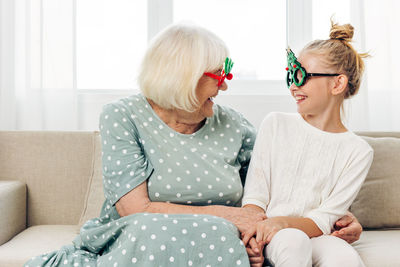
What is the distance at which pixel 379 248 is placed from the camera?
189 centimetres

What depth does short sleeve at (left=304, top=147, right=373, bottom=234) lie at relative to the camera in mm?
1718

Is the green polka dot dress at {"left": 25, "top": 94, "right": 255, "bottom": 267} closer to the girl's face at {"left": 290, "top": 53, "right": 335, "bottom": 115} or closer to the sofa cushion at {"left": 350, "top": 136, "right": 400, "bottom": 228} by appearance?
the girl's face at {"left": 290, "top": 53, "right": 335, "bottom": 115}

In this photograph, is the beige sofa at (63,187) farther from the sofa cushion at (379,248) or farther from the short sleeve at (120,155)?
the short sleeve at (120,155)

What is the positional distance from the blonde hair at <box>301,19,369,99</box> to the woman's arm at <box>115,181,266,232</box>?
2.05ft

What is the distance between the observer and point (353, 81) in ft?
6.26

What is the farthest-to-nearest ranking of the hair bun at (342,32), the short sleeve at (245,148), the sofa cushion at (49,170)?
the sofa cushion at (49,170) < the short sleeve at (245,148) < the hair bun at (342,32)

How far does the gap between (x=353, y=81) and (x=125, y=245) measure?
1050 mm

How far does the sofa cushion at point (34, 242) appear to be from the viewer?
1823 mm

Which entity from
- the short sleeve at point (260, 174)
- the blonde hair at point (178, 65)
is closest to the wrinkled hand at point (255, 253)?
the short sleeve at point (260, 174)

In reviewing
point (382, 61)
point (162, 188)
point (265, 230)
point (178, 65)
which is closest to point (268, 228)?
point (265, 230)

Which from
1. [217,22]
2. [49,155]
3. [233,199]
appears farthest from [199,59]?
[217,22]

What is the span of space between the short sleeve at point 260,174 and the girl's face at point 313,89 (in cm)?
16

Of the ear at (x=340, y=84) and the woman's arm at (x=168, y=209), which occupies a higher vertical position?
the ear at (x=340, y=84)

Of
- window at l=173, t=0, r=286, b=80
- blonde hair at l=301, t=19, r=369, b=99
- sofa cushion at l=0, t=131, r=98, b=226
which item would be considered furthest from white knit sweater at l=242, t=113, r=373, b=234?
window at l=173, t=0, r=286, b=80
